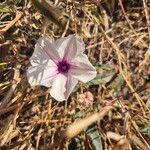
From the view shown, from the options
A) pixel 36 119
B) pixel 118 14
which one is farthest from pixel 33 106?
pixel 118 14

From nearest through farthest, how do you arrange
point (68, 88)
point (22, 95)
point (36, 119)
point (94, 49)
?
point (68, 88), point (22, 95), point (36, 119), point (94, 49)

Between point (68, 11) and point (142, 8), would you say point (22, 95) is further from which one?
point (142, 8)

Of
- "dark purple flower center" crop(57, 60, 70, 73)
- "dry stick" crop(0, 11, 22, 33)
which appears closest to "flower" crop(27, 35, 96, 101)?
"dark purple flower center" crop(57, 60, 70, 73)

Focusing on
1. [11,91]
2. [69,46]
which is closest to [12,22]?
[11,91]

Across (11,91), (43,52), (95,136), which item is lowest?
(95,136)

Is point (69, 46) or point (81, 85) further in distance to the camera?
point (81, 85)

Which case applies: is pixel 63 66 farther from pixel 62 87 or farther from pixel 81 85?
pixel 81 85
